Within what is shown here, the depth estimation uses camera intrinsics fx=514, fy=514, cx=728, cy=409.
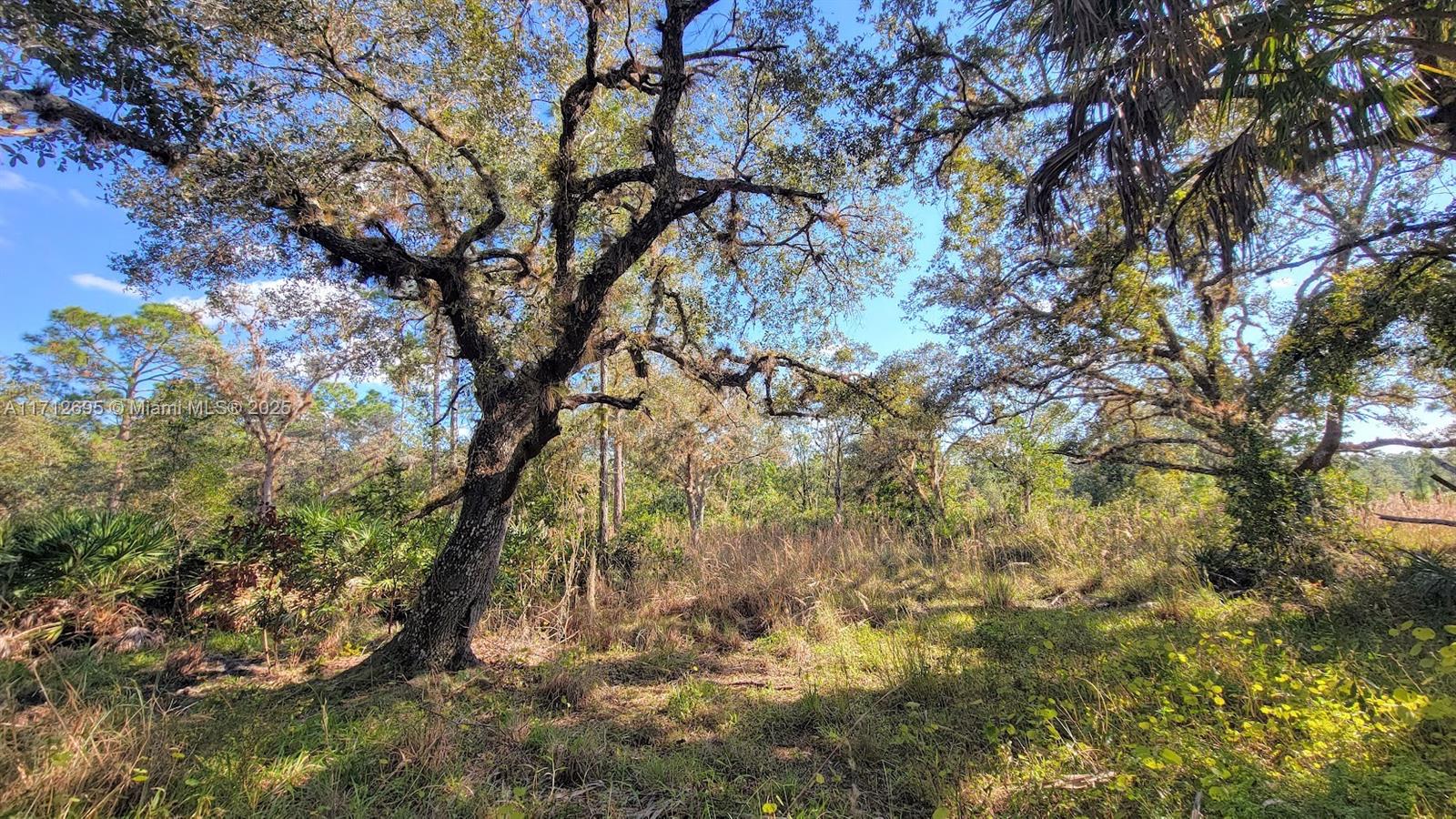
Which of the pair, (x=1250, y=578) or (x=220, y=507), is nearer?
(x=1250, y=578)

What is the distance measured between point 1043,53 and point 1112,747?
15.7ft

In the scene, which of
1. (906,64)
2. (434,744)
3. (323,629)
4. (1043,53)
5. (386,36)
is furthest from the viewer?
(323,629)

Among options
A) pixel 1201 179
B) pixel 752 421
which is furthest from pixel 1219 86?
pixel 752 421

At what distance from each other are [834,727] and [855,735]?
9.9 inches

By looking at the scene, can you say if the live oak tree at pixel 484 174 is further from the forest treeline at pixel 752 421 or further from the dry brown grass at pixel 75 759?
the dry brown grass at pixel 75 759

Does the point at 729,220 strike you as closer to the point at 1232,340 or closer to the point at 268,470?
the point at 1232,340

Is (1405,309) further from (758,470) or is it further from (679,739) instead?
(758,470)

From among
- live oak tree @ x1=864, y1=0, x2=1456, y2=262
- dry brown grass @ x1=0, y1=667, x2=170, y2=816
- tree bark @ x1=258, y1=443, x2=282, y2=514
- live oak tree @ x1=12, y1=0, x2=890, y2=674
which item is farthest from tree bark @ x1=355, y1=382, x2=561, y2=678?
tree bark @ x1=258, y1=443, x2=282, y2=514

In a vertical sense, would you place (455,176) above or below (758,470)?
above

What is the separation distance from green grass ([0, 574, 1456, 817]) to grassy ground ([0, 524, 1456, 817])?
0.02 metres

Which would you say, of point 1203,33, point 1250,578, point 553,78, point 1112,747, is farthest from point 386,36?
point 1250,578

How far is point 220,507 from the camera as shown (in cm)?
967

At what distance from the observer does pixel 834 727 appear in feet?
10.8

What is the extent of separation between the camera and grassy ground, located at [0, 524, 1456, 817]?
84.5 inches
